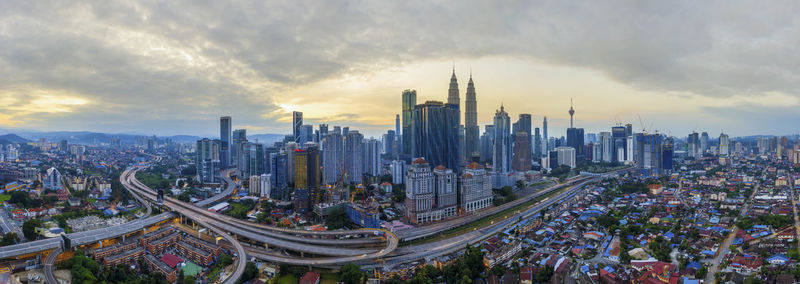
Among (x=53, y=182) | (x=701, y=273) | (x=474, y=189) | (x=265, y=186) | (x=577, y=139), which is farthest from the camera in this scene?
(x=577, y=139)

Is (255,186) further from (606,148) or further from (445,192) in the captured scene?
(606,148)

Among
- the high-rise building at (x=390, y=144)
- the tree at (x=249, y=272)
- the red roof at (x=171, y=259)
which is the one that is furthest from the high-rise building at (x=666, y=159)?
the red roof at (x=171, y=259)

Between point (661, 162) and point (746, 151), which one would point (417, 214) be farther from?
point (746, 151)

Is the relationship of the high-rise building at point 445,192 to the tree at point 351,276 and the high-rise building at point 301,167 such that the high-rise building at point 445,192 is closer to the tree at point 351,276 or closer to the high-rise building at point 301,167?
the high-rise building at point 301,167

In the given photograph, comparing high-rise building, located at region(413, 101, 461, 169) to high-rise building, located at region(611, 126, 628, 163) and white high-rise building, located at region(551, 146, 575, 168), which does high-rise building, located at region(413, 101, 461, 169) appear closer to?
white high-rise building, located at region(551, 146, 575, 168)

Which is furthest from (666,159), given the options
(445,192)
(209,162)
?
(209,162)

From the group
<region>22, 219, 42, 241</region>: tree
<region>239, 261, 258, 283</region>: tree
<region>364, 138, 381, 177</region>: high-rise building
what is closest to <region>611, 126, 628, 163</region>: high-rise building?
<region>364, 138, 381, 177</region>: high-rise building
